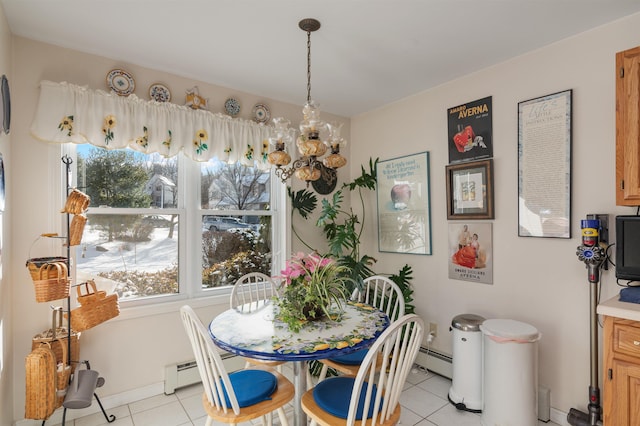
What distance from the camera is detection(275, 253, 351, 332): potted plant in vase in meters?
1.87

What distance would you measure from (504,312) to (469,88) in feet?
5.99

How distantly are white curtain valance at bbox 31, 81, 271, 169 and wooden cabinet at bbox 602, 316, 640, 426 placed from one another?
272 centimetres

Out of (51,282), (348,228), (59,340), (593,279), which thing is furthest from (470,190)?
(59,340)

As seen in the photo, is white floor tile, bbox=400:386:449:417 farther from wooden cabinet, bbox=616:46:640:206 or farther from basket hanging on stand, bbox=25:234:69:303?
basket hanging on stand, bbox=25:234:69:303

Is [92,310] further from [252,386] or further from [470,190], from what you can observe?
[470,190]

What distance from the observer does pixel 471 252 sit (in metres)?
2.81

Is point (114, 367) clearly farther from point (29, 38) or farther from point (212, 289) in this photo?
point (29, 38)

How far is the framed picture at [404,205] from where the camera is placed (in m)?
3.19

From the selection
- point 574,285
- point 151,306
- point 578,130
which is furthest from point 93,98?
point 574,285

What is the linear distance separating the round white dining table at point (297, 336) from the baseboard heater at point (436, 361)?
1.28 metres

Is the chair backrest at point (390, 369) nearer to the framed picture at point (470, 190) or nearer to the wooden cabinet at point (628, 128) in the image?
the wooden cabinet at point (628, 128)

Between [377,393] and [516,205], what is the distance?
1825 mm

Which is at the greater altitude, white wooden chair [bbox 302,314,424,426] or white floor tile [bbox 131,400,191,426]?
white wooden chair [bbox 302,314,424,426]

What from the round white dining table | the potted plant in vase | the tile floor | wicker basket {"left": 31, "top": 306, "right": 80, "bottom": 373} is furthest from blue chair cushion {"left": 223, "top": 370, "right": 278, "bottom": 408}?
wicker basket {"left": 31, "top": 306, "right": 80, "bottom": 373}
